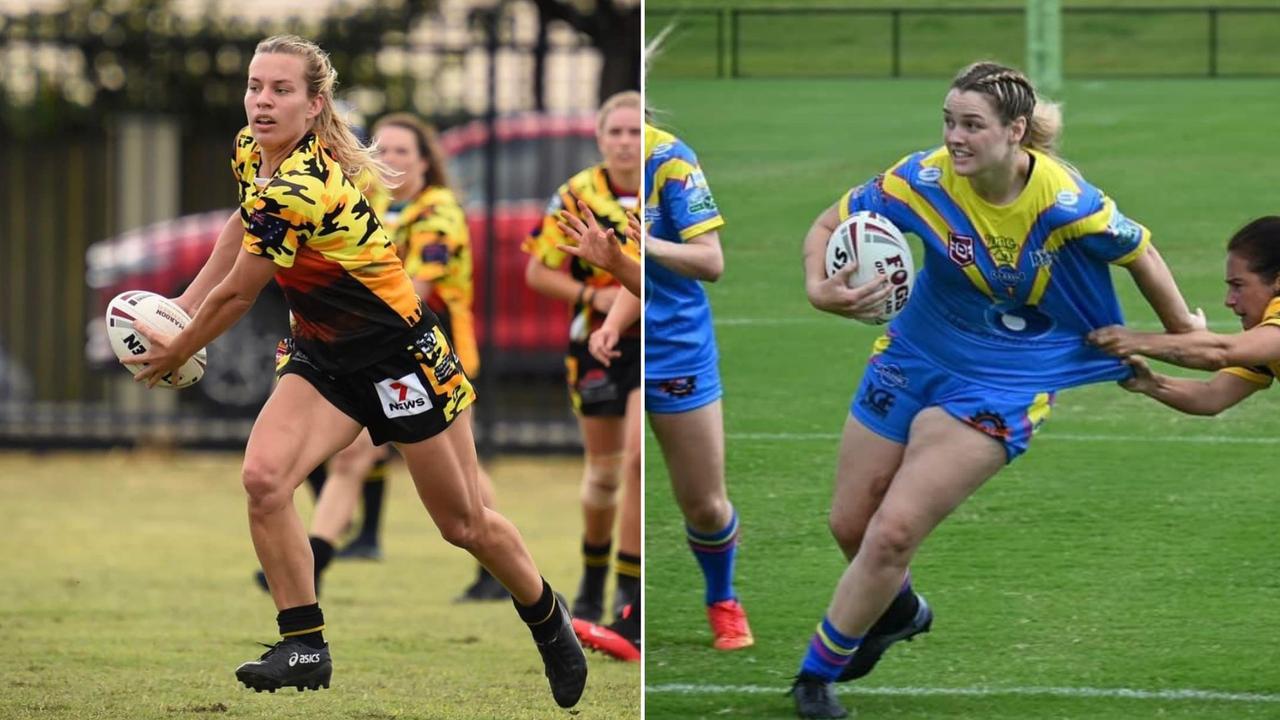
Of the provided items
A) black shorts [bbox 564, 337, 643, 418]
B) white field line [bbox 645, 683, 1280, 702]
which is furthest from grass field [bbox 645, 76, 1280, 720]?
black shorts [bbox 564, 337, 643, 418]

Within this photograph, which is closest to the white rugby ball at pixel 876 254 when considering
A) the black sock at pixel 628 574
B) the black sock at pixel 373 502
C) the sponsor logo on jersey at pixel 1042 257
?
the sponsor logo on jersey at pixel 1042 257

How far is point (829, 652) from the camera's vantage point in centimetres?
486

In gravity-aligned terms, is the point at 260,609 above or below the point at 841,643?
below

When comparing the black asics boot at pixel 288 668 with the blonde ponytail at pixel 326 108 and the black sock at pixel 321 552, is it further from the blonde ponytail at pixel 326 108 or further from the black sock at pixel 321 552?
the black sock at pixel 321 552

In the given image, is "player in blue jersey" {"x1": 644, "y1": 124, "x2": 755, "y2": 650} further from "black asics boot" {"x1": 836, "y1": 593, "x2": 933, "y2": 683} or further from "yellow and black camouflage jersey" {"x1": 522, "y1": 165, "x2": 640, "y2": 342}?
"yellow and black camouflage jersey" {"x1": 522, "y1": 165, "x2": 640, "y2": 342}

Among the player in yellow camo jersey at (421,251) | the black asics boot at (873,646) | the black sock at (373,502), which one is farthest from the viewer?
the black sock at (373,502)

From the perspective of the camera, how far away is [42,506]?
1048cm

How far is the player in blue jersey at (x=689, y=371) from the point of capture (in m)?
5.47

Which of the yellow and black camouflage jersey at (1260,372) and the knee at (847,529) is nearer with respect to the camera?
the yellow and black camouflage jersey at (1260,372)

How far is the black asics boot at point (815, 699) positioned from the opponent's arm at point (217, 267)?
1.67 meters

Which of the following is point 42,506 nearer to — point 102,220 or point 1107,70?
point 102,220

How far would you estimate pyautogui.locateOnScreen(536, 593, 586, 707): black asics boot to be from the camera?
527 cm

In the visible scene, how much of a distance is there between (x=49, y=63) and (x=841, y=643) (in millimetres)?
9372

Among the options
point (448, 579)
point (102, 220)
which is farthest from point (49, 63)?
point (448, 579)
